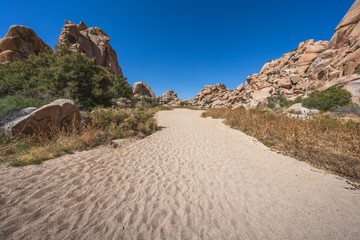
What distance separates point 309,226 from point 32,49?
98.3 ft

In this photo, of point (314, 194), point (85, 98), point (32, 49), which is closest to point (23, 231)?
point (314, 194)

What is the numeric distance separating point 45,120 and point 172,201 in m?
5.16

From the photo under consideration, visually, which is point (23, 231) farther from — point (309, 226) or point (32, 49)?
point (32, 49)

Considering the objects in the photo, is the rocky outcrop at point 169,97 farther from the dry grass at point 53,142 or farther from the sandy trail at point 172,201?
the sandy trail at point 172,201

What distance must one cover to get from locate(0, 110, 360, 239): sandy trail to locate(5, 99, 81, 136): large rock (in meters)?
1.84

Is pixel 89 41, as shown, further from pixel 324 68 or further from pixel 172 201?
pixel 324 68

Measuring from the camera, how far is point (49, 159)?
9.73 feet

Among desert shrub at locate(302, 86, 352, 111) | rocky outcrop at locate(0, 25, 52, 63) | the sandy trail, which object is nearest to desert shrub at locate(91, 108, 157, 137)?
the sandy trail

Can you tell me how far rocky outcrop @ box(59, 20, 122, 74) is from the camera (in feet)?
72.6

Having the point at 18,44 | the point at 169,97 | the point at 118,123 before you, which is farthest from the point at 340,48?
the point at 169,97

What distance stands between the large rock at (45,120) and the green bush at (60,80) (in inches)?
154

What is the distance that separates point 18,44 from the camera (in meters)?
15.1

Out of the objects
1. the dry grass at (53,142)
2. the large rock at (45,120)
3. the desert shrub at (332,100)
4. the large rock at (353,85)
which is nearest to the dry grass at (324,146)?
the dry grass at (53,142)

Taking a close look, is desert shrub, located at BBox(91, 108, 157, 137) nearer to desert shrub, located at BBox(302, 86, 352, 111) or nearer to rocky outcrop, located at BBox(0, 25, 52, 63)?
desert shrub, located at BBox(302, 86, 352, 111)
